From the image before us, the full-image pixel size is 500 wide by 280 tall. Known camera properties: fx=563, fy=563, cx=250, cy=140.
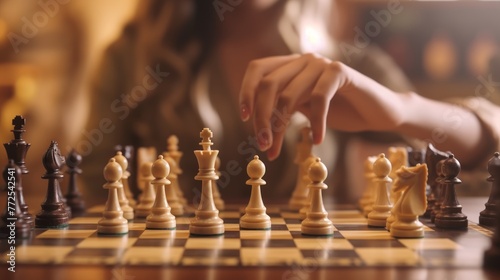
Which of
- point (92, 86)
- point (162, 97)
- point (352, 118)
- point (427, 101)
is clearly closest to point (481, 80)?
point (427, 101)

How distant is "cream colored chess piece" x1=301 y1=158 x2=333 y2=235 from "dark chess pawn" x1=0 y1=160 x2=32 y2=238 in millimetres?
831

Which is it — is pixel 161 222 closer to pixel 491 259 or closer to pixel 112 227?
pixel 112 227

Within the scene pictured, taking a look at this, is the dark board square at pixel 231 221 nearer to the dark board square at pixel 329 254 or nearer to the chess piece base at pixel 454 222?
the dark board square at pixel 329 254

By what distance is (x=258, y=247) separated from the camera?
4.85 ft

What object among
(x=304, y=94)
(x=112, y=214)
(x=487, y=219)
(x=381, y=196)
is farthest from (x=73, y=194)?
(x=487, y=219)

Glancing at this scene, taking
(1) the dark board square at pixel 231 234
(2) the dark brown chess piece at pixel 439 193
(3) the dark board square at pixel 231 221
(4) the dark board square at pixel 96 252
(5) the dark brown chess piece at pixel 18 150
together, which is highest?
(5) the dark brown chess piece at pixel 18 150

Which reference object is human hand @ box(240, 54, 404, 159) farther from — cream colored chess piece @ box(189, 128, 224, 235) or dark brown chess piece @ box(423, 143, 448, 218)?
cream colored chess piece @ box(189, 128, 224, 235)

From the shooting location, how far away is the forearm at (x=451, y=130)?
9.58 feet

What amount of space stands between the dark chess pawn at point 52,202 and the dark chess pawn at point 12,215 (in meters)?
0.14

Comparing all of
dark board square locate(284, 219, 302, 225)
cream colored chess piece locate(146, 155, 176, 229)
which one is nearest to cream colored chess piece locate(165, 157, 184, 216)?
cream colored chess piece locate(146, 155, 176, 229)

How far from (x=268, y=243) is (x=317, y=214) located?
0.24 m

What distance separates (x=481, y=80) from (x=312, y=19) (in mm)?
1023

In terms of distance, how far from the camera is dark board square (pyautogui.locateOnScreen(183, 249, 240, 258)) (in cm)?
137

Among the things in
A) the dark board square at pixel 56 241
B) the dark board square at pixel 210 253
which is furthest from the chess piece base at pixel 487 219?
the dark board square at pixel 56 241
